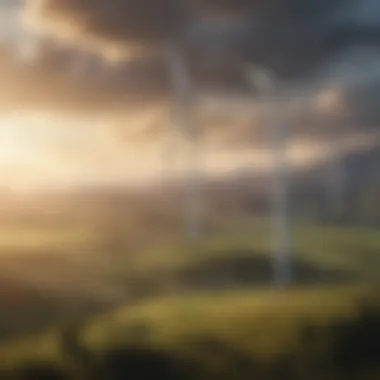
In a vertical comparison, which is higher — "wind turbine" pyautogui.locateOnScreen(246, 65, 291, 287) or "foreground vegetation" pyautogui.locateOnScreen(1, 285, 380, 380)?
"wind turbine" pyautogui.locateOnScreen(246, 65, 291, 287)

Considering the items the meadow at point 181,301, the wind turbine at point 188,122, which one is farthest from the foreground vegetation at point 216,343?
the wind turbine at point 188,122

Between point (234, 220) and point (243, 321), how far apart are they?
0.69 ft

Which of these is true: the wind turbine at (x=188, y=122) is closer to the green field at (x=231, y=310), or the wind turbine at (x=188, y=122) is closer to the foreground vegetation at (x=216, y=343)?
the green field at (x=231, y=310)

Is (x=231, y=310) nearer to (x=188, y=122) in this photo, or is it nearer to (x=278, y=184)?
(x=278, y=184)

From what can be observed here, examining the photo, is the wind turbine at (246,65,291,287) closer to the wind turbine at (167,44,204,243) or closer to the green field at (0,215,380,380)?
the green field at (0,215,380,380)

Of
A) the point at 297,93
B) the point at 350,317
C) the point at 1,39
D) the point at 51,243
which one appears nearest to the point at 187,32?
the point at 297,93

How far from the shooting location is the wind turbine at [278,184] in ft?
5.31

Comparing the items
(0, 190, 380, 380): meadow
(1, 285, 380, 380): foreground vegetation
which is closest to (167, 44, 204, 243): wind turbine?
(0, 190, 380, 380): meadow

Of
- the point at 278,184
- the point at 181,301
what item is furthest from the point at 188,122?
the point at 181,301

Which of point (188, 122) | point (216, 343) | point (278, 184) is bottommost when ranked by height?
point (216, 343)

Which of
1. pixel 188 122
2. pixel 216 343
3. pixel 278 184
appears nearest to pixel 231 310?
pixel 216 343

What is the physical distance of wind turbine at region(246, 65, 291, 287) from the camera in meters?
1.62

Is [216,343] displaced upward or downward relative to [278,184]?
downward

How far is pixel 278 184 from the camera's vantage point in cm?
164
